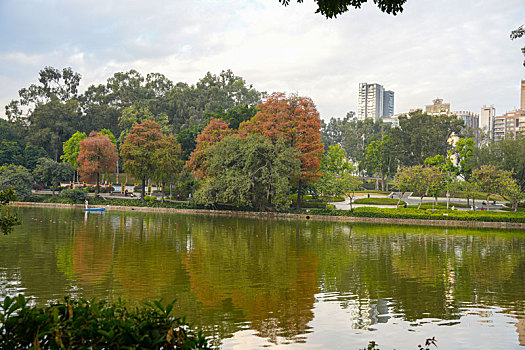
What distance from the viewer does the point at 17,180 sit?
49.5 m

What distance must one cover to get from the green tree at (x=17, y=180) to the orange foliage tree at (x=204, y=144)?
18835 millimetres

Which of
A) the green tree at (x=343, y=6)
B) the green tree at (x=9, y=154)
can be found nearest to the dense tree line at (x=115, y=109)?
the green tree at (x=9, y=154)

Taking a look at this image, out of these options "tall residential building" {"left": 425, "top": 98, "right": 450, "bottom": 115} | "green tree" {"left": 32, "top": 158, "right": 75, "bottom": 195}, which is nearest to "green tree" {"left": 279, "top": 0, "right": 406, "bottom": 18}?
"green tree" {"left": 32, "top": 158, "right": 75, "bottom": 195}

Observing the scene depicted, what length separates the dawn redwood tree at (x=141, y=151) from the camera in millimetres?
47572

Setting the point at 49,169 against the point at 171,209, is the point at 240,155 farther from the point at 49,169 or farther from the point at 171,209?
the point at 49,169

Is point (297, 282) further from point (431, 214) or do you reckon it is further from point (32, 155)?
point (32, 155)

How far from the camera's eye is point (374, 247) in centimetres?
2289

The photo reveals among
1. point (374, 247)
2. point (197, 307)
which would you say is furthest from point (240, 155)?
point (197, 307)

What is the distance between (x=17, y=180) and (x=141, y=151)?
15298mm

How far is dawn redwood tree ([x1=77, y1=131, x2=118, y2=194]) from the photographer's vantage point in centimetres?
5272

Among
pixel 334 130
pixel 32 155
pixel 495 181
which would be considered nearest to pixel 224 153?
pixel 495 181

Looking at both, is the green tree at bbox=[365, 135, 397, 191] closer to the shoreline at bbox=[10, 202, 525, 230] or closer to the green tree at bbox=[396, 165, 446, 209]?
the green tree at bbox=[396, 165, 446, 209]

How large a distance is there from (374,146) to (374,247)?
51.3 m

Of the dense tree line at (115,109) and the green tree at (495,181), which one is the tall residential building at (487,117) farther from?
the green tree at (495,181)
